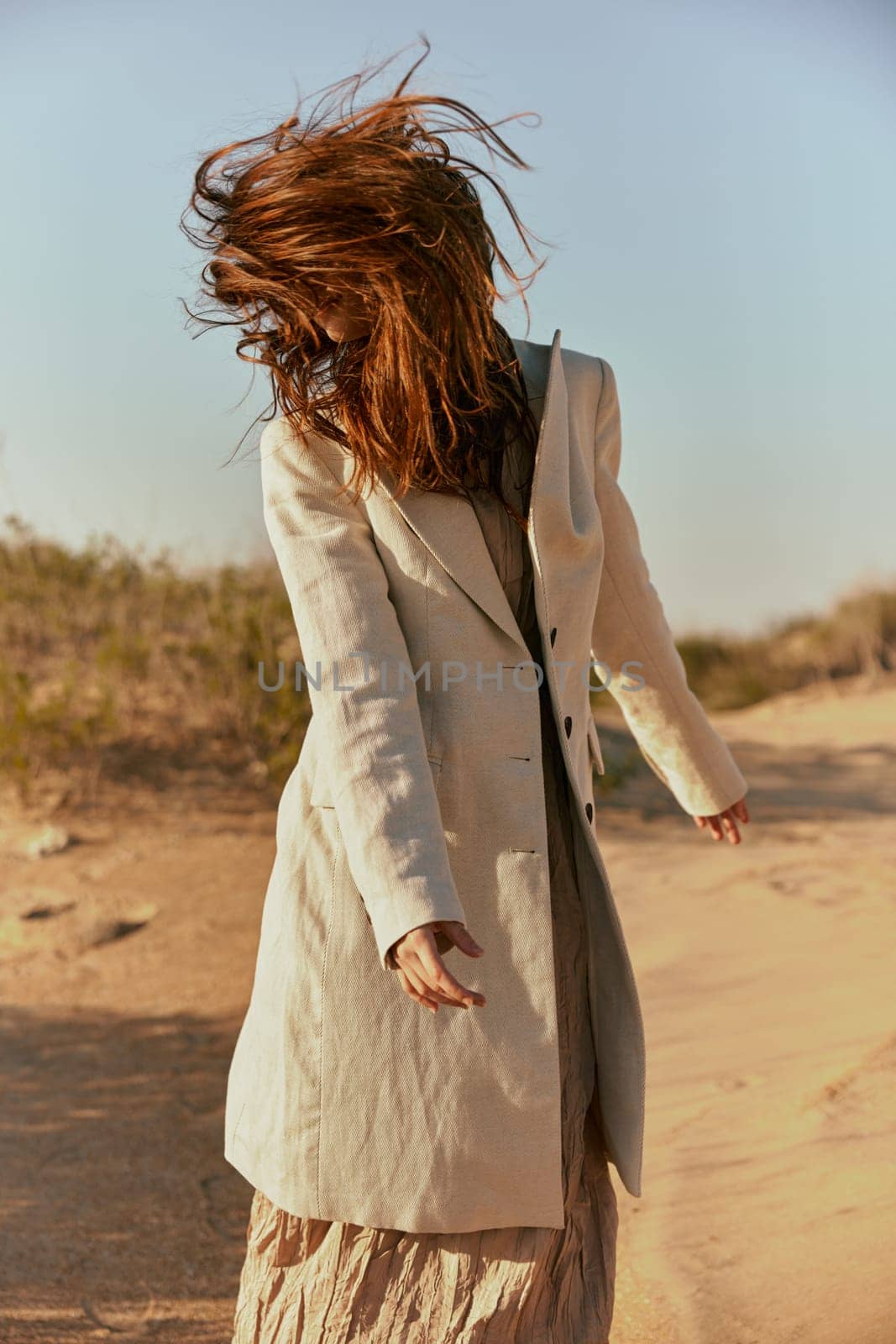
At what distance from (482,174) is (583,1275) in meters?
1.51

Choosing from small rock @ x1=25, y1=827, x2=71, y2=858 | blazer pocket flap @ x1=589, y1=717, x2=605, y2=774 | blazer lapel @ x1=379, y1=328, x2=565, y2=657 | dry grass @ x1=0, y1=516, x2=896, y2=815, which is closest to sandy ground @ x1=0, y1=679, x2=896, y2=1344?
small rock @ x1=25, y1=827, x2=71, y2=858

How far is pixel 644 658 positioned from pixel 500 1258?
92cm

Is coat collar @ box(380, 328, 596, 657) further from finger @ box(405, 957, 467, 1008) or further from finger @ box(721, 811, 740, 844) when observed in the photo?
finger @ box(721, 811, 740, 844)

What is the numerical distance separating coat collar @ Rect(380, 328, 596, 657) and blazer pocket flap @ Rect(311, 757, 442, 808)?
20 cm

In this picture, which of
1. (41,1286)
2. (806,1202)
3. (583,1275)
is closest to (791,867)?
(806,1202)

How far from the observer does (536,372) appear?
183 centimetres

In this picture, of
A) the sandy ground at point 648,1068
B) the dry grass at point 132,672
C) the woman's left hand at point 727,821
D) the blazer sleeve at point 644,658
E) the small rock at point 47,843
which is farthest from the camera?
the dry grass at point 132,672

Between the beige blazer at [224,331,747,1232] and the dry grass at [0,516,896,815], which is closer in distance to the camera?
the beige blazer at [224,331,747,1232]

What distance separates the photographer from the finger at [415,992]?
149 cm

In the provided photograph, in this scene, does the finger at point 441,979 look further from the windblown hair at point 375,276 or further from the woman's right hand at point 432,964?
the windblown hair at point 375,276

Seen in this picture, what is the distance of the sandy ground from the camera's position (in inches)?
104

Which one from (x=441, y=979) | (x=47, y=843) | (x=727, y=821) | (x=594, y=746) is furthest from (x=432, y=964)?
(x=47, y=843)

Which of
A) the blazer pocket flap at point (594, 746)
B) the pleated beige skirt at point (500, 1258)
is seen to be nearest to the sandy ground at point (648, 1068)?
the pleated beige skirt at point (500, 1258)

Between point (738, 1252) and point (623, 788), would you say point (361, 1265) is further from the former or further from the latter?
point (623, 788)
